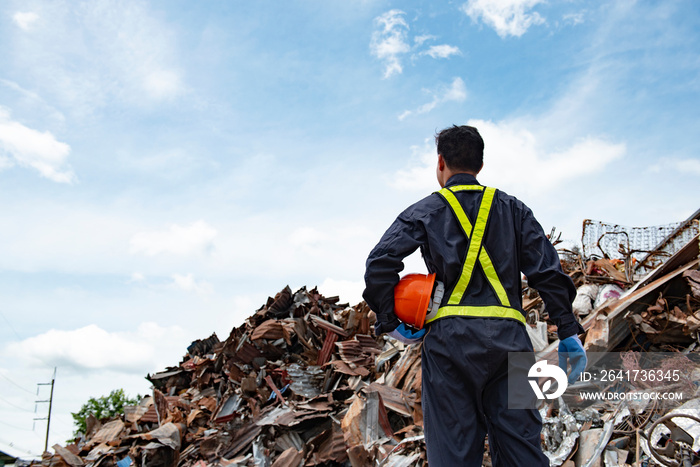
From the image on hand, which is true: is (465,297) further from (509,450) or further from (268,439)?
(268,439)

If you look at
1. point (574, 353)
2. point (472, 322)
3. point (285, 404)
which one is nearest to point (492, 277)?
point (472, 322)

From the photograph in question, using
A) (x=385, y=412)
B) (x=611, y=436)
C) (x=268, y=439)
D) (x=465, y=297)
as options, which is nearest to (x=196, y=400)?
(x=268, y=439)

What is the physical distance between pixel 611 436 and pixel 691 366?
1.20m

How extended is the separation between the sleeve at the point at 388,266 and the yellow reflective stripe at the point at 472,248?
257mm

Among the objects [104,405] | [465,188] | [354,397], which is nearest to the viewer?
[465,188]

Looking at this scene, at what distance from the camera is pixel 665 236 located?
7785 mm

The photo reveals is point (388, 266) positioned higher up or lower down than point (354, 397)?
higher up

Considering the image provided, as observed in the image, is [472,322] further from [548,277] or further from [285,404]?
[285,404]

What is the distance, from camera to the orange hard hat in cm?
262

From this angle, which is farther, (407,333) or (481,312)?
(407,333)

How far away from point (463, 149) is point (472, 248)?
1.98 feet

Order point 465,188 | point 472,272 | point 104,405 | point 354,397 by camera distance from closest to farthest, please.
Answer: point 472,272 → point 465,188 → point 354,397 → point 104,405

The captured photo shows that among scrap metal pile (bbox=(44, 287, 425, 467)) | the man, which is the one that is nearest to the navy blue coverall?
the man

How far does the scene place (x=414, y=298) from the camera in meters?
2.63
